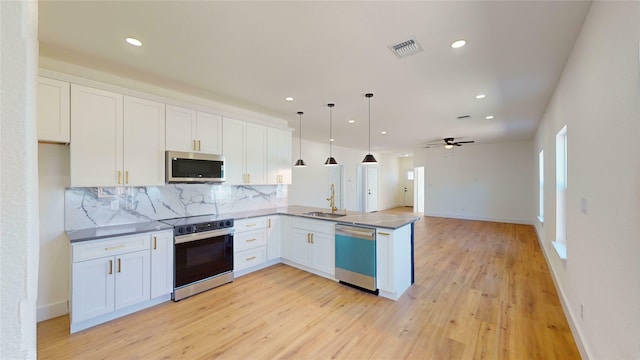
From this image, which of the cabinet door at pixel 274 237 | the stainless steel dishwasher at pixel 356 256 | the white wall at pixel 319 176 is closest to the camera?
the stainless steel dishwasher at pixel 356 256

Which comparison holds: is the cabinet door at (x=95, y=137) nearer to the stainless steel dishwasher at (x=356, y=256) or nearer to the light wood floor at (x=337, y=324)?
the light wood floor at (x=337, y=324)

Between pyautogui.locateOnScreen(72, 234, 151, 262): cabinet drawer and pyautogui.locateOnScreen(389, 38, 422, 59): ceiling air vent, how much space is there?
3.25 metres

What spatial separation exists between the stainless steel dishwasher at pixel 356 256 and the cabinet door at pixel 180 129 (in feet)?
7.67

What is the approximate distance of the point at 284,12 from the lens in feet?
6.50

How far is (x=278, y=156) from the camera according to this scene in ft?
16.1

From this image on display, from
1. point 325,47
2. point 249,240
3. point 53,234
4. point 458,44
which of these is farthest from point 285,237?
point 458,44

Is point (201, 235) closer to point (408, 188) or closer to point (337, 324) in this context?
point (337, 324)

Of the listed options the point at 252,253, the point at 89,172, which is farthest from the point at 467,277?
the point at 89,172

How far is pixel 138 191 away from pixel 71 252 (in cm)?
105

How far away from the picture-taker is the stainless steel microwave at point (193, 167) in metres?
3.44

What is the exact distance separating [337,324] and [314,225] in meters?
1.53

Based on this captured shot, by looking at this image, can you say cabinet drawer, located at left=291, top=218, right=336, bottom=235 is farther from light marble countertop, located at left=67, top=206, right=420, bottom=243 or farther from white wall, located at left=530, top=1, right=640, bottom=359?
white wall, located at left=530, top=1, right=640, bottom=359

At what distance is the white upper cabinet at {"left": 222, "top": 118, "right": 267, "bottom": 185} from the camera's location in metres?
4.12

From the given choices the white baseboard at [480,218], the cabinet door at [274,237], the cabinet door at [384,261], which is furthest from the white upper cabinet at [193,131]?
the white baseboard at [480,218]
